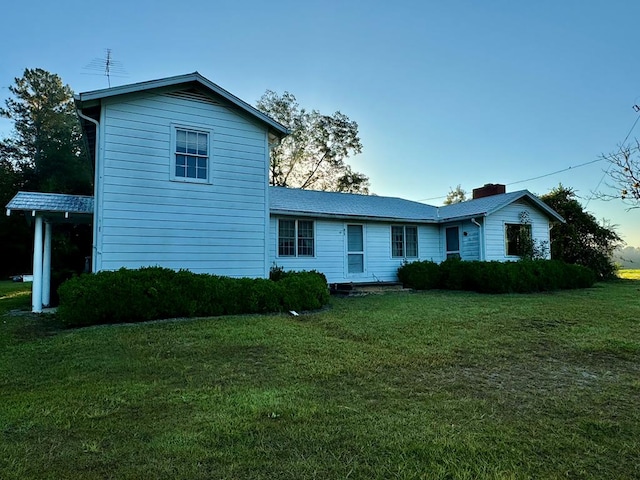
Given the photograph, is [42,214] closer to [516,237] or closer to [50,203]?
[50,203]

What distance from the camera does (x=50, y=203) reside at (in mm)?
9516

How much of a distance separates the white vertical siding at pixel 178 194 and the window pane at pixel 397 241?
6.95m

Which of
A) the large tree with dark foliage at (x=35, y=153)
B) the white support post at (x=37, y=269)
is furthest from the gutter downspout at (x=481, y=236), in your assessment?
the large tree with dark foliage at (x=35, y=153)

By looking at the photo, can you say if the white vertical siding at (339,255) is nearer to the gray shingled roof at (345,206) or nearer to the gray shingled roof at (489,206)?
the gray shingled roof at (345,206)

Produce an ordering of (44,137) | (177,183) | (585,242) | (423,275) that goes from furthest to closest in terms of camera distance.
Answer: (44,137)
(585,242)
(423,275)
(177,183)

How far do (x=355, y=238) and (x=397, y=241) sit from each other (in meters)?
2.13

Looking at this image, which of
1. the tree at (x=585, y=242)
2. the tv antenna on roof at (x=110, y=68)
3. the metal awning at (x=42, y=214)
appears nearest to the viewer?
the metal awning at (x=42, y=214)

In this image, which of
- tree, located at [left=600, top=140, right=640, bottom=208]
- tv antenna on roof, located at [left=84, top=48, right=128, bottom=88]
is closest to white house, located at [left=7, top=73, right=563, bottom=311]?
tv antenna on roof, located at [left=84, top=48, right=128, bottom=88]

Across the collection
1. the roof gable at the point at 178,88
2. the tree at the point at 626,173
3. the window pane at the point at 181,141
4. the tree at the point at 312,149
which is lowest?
the tree at the point at 626,173

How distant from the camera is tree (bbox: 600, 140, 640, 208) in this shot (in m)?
5.13

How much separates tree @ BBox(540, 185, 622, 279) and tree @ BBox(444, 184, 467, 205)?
840 inches

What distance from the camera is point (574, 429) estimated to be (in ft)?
10.1

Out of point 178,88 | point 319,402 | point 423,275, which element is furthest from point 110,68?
point 319,402

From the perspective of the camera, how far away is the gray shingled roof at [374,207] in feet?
47.3
